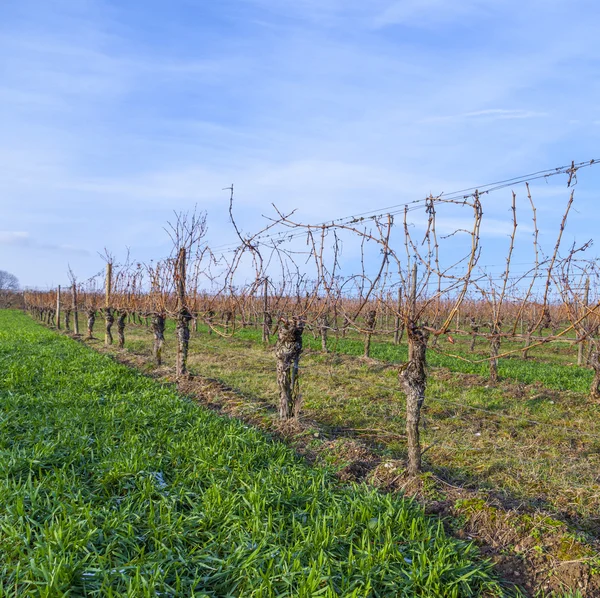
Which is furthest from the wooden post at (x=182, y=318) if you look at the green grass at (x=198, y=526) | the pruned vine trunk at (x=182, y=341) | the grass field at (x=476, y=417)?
the green grass at (x=198, y=526)

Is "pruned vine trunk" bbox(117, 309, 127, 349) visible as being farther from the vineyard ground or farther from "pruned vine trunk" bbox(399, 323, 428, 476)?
"pruned vine trunk" bbox(399, 323, 428, 476)

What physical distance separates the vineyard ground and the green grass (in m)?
0.52

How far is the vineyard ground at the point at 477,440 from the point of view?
334 centimetres

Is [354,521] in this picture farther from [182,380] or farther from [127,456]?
[182,380]

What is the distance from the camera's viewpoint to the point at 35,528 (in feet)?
9.87

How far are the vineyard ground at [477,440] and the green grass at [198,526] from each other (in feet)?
1.70

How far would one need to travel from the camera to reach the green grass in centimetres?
257

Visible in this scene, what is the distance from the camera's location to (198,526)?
3141mm

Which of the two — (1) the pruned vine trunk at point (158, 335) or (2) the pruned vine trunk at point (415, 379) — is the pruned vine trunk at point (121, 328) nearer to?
(1) the pruned vine trunk at point (158, 335)

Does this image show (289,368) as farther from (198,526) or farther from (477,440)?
(198,526)

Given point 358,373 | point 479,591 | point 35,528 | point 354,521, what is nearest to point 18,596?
point 35,528

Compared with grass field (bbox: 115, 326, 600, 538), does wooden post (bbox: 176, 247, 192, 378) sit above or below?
above

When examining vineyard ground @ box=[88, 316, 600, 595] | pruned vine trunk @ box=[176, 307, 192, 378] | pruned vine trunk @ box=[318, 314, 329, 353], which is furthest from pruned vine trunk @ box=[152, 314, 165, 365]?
pruned vine trunk @ box=[318, 314, 329, 353]

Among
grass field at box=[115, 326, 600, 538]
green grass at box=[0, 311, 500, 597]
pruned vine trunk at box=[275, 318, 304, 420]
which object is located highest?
pruned vine trunk at box=[275, 318, 304, 420]
